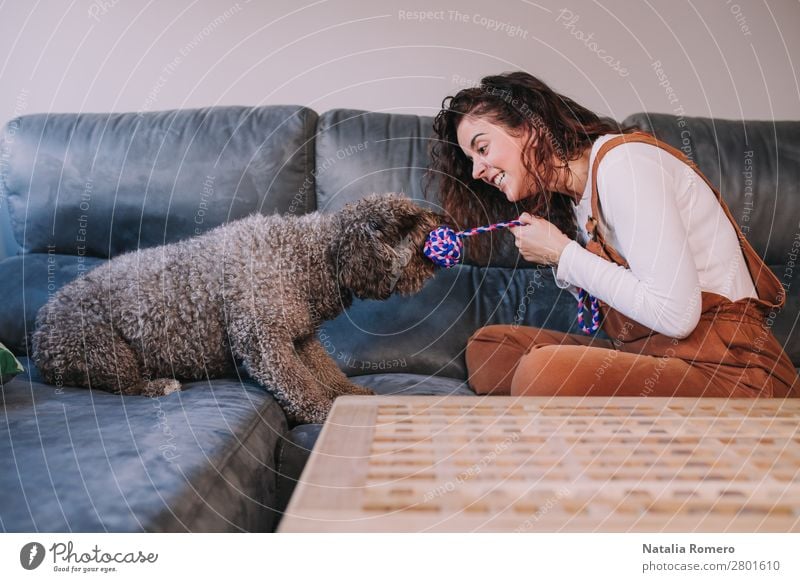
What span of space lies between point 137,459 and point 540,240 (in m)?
0.84

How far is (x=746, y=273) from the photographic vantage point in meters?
1.19

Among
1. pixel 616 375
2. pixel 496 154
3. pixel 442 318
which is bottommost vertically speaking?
pixel 442 318

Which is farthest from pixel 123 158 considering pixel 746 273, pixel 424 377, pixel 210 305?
pixel 746 273

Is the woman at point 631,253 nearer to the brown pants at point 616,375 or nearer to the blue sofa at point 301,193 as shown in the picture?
the brown pants at point 616,375

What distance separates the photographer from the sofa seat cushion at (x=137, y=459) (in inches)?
28.2

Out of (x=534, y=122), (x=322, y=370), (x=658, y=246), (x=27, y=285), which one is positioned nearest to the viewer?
(x=658, y=246)

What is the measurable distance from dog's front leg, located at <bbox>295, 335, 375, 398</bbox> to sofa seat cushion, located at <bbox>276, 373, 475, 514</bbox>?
0.07 meters

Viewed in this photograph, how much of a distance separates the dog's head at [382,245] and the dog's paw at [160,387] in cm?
42

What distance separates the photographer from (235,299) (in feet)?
A: 4.26

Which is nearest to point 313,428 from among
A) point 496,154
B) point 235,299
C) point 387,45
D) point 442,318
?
point 235,299

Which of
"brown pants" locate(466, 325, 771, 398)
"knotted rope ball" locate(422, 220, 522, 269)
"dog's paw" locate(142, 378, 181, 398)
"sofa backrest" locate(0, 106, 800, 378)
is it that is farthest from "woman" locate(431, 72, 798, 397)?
"dog's paw" locate(142, 378, 181, 398)

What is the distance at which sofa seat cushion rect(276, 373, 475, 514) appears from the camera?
1151 mm

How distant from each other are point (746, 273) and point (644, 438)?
66 centimetres

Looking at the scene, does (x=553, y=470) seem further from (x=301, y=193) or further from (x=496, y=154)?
(x=301, y=193)
